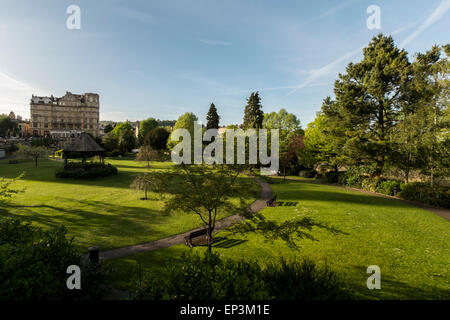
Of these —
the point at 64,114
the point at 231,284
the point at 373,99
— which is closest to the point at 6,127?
the point at 64,114

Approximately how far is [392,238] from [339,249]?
3.60 metres

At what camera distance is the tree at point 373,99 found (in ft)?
70.8

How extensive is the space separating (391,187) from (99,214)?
2672 cm

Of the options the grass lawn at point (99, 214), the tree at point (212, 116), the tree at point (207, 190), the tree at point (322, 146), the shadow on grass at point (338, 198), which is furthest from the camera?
the tree at point (212, 116)

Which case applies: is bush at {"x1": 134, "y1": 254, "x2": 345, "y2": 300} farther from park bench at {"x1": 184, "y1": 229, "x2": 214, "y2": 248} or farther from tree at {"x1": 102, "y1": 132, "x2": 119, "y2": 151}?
tree at {"x1": 102, "y1": 132, "x2": 119, "y2": 151}

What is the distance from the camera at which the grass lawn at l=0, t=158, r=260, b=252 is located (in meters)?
10.3

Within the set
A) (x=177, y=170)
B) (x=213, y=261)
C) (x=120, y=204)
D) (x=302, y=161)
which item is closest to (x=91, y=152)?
(x=120, y=204)

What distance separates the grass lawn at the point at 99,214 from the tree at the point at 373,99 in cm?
1932

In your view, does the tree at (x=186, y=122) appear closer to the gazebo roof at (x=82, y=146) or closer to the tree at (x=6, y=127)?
the gazebo roof at (x=82, y=146)

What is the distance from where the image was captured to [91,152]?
90.1ft

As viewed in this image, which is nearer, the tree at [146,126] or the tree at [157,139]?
the tree at [157,139]

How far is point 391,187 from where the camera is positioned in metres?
21.1

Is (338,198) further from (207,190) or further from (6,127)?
(6,127)

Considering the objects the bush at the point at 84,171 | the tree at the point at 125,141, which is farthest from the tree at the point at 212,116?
the bush at the point at 84,171
